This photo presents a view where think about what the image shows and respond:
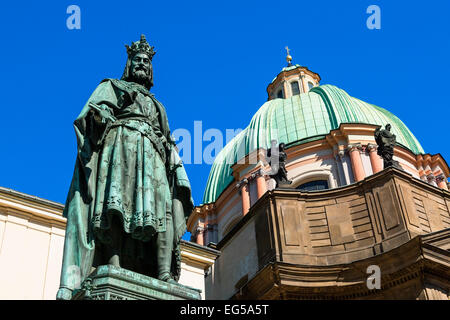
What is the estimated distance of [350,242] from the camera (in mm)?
19859

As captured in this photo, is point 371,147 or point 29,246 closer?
point 29,246

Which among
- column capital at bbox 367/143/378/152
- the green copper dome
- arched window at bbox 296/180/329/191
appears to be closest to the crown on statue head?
arched window at bbox 296/180/329/191

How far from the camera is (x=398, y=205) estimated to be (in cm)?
1950

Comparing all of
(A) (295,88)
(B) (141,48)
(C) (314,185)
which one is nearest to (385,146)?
(C) (314,185)

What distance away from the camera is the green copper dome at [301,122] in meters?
31.2

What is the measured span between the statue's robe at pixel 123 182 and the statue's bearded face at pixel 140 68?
0.23m

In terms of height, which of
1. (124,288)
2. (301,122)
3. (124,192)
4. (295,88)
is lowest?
(124,288)

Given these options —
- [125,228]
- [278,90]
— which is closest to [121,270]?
[125,228]

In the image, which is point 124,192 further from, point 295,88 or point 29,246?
point 295,88

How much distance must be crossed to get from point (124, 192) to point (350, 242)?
604 inches

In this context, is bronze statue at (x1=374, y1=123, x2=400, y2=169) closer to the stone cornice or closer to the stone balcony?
the stone balcony

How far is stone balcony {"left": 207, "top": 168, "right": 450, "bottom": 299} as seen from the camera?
17797 millimetres

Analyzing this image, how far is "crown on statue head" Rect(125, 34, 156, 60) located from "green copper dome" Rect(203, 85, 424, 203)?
23481 millimetres
